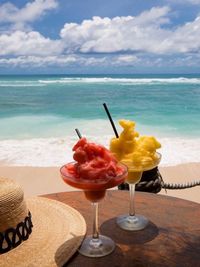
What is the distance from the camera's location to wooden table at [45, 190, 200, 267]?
1.23 metres

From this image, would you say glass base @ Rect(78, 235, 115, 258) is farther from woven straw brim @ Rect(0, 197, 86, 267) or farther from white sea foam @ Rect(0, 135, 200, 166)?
white sea foam @ Rect(0, 135, 200, 166)

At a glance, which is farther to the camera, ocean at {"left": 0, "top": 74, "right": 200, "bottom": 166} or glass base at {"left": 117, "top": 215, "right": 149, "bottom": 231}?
ocean at {"left": 0, "top": 74, "right": 200, "bottom": 166}

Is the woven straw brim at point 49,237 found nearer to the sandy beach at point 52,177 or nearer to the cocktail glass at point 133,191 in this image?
the cocktail glass at point 133,191

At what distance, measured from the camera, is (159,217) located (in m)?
1.58

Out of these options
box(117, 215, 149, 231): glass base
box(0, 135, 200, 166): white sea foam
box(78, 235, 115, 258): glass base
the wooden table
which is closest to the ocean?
box(0, 135, 200, 166): white sea foam

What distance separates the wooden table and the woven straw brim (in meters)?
0.05

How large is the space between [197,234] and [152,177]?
2.93 feet

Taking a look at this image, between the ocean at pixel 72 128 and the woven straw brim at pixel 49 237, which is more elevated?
the woven straw brim at pixel 49 237

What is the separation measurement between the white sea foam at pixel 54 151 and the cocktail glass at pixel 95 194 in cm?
412

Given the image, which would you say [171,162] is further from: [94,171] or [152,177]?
[94,171]

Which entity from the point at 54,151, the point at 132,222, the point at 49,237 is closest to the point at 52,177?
the point at 54,151

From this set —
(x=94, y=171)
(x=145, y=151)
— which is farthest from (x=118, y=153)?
(x=94, y=171)

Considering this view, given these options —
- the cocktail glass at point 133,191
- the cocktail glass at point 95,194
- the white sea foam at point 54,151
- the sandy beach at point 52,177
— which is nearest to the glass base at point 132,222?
the cocktail glass at point 133,191

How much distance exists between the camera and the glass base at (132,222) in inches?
57.9
